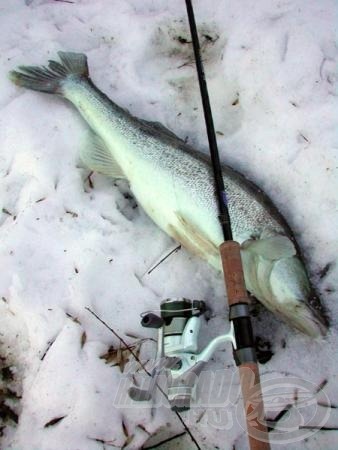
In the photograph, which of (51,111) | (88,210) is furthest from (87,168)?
(51,111)

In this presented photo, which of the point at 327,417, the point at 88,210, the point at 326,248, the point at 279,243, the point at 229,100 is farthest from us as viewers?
the point at 229,100

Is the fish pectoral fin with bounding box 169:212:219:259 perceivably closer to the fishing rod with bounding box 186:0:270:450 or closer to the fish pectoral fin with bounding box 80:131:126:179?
the fishing rod with bounding box 186:0:270:450

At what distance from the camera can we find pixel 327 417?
1737 millimetres

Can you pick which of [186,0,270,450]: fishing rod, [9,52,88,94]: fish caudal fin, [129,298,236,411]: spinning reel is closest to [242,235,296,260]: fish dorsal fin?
[186,0,270,450]: fishing rod

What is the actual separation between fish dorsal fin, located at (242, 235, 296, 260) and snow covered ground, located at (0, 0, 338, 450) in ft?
0.74

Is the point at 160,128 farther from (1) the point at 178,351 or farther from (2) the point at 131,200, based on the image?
(1) the point at 178,351

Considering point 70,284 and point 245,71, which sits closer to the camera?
point 70,284

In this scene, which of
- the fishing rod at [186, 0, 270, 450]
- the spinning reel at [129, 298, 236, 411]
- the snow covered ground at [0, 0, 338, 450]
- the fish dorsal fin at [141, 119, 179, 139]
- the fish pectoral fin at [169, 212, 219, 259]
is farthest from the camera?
the fish dorsal fin at [141, 119, 179, 139]

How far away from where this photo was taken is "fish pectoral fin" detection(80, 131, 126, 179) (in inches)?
91.0

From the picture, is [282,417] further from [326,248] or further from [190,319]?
[326,248]

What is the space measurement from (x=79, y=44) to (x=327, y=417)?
228cm

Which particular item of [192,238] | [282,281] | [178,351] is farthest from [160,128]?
[178,351]

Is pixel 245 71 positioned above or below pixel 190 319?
above

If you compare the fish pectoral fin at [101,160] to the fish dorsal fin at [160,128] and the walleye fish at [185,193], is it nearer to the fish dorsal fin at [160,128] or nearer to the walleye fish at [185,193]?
the walleye fish at [185,193]
